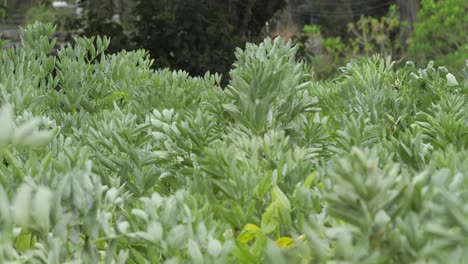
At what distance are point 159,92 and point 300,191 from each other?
1.52 metres

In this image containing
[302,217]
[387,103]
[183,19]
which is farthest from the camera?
[183,19]

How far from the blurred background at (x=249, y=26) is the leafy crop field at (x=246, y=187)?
20.9 ft

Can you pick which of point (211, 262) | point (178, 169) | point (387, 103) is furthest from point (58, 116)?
point (211, 262)


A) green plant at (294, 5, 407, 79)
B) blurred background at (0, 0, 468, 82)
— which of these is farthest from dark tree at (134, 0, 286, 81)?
green plant at (294, 5, 407, 79)

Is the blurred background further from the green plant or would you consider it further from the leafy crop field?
the leafy crop field

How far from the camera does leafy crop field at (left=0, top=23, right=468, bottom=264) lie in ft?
2.89

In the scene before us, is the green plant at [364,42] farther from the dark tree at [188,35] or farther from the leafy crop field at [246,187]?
the leafy crop field at [246,187]

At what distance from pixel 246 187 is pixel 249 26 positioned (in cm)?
855

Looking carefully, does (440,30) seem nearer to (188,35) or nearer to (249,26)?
(249,26)

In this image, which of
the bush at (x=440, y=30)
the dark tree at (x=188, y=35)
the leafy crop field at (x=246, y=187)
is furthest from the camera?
the bush at (x=440, y=30)

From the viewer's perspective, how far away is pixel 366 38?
53.8 feet

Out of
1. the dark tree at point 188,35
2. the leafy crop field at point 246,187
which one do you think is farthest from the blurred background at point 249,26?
the leafy crop field at point 246,187

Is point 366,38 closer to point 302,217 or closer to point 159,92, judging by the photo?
point 159,92

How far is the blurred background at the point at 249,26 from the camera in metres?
8.68
